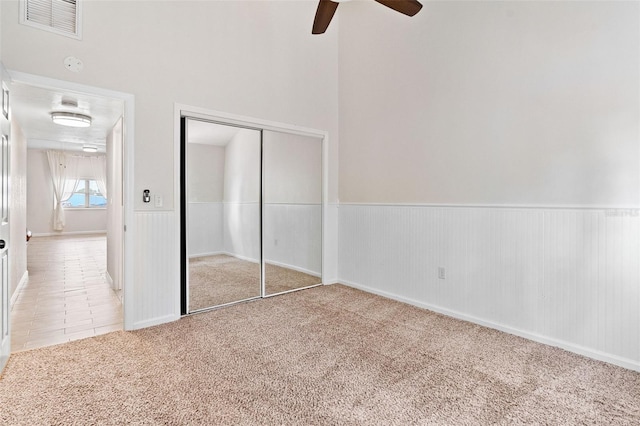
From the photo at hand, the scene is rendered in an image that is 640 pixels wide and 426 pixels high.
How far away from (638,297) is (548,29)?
2.07 meters

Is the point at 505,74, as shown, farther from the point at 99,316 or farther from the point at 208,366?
the point at 99,316

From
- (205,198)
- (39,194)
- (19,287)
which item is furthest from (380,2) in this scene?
(39,194)

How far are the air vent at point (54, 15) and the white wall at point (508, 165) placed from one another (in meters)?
2.92


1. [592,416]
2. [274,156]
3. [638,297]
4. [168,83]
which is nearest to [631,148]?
[638,297]

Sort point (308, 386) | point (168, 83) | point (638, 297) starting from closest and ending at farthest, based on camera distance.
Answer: point (308, 386), point (638, 297), point (168, 83)

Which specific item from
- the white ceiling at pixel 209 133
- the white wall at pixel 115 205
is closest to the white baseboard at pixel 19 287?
the white wall at pixel 115 205

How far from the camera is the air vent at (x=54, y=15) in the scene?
235 cm

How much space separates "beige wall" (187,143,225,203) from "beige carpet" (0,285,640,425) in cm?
129

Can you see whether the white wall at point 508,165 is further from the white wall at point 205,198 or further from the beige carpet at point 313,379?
the white wall at point 205,198

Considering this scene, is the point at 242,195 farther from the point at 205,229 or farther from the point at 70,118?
the point at 70,118

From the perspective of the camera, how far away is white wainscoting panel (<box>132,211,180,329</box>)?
2846 mm

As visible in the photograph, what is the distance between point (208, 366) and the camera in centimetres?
216

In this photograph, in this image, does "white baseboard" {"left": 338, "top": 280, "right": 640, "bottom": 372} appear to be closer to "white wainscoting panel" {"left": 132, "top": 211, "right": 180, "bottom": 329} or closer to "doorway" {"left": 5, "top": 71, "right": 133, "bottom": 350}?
"white wainscoting panel" {"left": 132, "top": 211, "right": 180, "bottom": 329}

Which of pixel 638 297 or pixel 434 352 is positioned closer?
pixel 638 297
